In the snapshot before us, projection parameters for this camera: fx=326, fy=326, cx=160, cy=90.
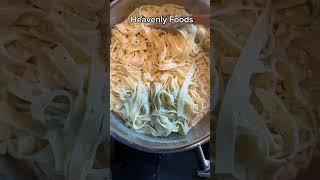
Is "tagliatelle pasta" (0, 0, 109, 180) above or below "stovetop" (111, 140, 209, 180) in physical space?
above

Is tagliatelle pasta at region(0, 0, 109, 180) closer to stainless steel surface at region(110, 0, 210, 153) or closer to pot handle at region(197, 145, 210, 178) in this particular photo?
stainless steel surface at region(110, 0, 210, 153)

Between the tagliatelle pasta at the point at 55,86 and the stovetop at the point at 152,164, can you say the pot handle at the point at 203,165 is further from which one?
the tagliatelle pasta at the point at 55,86

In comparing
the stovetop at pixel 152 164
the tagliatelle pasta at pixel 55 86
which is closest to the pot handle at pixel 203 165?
the stovetop at pixel 152 164

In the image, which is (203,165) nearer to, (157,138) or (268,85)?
(157,138)

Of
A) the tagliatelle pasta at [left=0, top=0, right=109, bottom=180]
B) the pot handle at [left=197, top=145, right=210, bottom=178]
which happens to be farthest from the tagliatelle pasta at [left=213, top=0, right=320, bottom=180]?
the tagliatelle pasta at [left=0, top=0, right=109, bottom=180]

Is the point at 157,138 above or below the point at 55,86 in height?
below

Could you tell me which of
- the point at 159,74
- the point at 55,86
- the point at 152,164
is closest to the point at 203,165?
the point at 152,164
